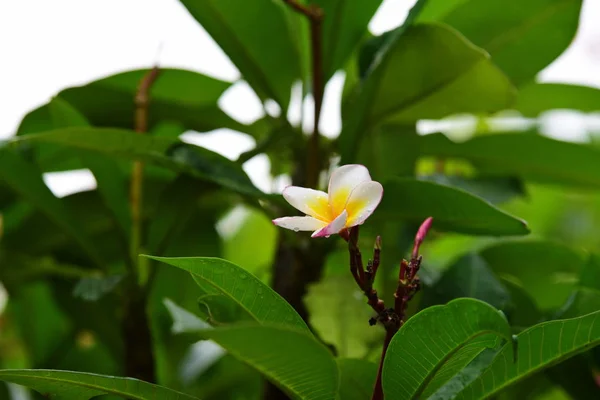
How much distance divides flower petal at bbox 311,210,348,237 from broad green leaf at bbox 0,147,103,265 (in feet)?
1.22

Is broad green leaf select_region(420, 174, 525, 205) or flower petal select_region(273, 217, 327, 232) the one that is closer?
flower petal select_region(273, 217, 327, 232)

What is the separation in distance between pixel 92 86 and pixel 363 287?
42cm

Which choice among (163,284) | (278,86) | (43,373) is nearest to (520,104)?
(278,86)

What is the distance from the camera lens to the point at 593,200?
1.43m

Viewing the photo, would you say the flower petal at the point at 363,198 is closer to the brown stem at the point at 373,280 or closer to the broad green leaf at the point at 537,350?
the brown stem at the point at 373,280

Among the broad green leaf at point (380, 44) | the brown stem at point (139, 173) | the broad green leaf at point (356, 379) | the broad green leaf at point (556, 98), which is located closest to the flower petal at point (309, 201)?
the broad green leaf at point (356, 379)

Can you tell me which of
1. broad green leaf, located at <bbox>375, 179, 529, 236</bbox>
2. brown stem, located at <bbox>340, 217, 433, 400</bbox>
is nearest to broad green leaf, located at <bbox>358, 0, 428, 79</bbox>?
broad green leaf, located at <bbox>375, 179, 529, 236</bbox>

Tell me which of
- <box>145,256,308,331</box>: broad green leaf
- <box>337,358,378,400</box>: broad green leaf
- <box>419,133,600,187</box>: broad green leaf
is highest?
<box>145,256,308,331</box>: broad green leaf

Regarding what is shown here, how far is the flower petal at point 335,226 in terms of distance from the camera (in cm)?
36

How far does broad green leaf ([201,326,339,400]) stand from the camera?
Result: 0.33 meters

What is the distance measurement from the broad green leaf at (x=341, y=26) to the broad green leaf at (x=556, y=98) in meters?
0.23

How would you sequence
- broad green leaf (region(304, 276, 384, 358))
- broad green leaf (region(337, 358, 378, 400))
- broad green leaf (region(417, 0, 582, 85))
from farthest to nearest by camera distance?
broad green leaf (region(417, 0, 582, 85)), broad green leaf (region(304, 276, 384, 358)), broad green leaf (region(337, 358, 378, 400))

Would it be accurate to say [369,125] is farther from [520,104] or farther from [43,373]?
[43,373]

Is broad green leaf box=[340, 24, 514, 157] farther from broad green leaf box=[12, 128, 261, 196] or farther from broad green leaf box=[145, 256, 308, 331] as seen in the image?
broad green leaf box=[145, 256, 308, 331]
